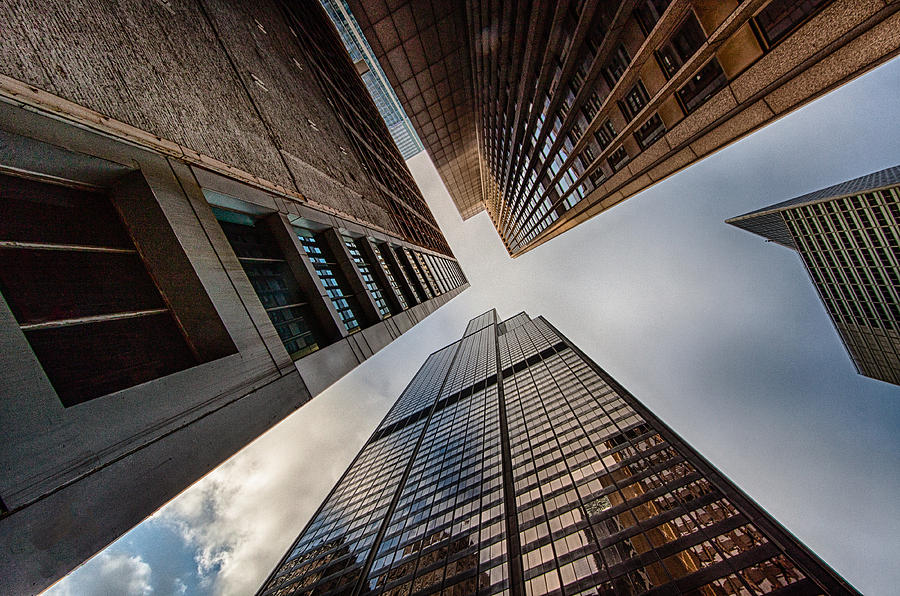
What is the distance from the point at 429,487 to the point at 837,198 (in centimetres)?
9527

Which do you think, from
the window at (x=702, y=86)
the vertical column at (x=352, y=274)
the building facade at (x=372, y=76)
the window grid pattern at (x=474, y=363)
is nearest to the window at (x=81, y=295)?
the vertical column at (x=352, y=274)

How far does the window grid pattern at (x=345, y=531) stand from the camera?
142ft

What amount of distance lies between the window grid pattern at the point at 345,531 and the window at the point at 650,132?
45705 millimetres

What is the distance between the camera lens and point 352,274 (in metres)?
17.5

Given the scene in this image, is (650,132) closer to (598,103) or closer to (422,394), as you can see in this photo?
(598,103)

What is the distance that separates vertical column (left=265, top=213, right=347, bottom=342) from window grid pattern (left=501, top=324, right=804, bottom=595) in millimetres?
25698

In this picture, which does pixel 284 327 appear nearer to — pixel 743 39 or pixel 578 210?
pixel 743 39

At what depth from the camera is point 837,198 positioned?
76.2 metres

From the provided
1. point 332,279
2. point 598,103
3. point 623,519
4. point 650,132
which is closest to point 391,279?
point 332,279

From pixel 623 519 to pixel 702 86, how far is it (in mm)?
30948

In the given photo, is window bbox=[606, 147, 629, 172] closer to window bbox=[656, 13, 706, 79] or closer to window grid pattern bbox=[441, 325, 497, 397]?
window bbox=[656, 13, 706, 79]

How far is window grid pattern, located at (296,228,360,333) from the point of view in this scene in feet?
53.0

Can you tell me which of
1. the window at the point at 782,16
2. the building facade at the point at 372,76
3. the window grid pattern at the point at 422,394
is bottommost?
the window grid pattern at the point at 422,394

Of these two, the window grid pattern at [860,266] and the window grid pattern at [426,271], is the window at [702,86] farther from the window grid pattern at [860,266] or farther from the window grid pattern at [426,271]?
the window grid pattern at [860,266]
